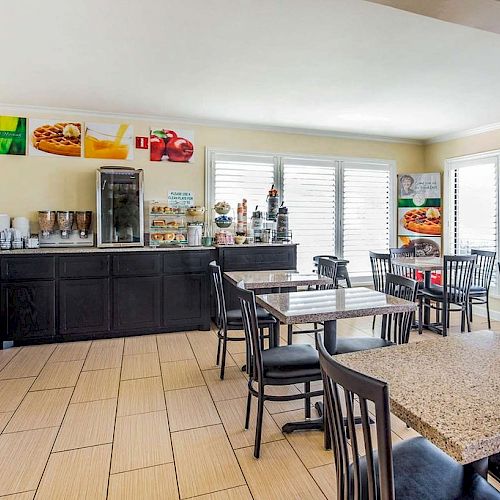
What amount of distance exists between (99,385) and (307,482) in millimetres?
1895

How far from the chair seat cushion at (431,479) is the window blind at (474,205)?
16.3 ft

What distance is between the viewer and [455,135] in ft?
18.8

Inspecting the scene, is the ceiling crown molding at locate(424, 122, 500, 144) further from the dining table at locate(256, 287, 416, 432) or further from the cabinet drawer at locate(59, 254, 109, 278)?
the cabinet drawer at locate(59, 254, 109, 278)

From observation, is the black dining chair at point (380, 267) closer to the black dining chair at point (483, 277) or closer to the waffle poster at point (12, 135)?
Result: the black dining chair at point (483, 277)

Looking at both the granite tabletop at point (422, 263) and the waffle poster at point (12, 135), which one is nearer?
the granite tabletop at point (422, 263)

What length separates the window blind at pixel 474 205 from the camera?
17.4ft

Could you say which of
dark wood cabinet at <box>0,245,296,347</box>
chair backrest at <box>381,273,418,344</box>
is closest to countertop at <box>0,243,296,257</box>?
dark wood cabinet at <box>0,245,296,347</box>

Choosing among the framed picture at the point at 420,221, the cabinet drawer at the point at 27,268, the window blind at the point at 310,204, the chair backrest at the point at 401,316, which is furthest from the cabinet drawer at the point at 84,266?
the framed picture at the point at 420,221

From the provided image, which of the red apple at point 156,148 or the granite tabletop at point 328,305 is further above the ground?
the red apple at point 156,148

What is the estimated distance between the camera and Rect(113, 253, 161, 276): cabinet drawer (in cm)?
423

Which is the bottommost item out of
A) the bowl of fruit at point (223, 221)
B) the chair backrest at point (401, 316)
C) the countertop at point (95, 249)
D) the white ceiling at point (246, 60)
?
the chair backrest at point (401, 316)

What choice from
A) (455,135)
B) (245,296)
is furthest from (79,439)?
(455,135)

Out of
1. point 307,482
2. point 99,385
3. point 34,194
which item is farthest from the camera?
point 34,194

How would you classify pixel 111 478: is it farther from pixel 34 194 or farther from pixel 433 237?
pixel 433 237
